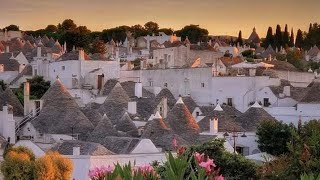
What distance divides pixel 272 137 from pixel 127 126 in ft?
24.9

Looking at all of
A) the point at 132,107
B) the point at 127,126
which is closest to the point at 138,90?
the point at 132,107

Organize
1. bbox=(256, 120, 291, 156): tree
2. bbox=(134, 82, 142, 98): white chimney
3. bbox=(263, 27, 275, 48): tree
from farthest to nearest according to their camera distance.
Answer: bbox=(263, 27, 275, 48): tree, bbox=(134, 82, 142, 98): white chimney, bbox=(256, 120, 291, 156): tree

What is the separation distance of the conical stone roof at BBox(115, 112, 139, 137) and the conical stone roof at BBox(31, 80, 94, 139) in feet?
5.26

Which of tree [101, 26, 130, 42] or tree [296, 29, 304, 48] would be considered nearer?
tree [296, 29, 304, 48]

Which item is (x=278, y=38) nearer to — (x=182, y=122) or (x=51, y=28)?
(x=51, y=28)

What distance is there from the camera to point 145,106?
45594 mm

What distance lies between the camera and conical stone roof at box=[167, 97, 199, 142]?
3938 centimetres

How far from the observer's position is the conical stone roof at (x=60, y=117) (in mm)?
40750

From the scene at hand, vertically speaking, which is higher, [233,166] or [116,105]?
[116,105]

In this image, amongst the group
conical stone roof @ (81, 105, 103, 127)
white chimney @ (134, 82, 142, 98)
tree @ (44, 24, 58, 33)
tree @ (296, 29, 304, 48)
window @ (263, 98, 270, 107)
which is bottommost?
conical stone roof @ (81, 105, 103, 127)

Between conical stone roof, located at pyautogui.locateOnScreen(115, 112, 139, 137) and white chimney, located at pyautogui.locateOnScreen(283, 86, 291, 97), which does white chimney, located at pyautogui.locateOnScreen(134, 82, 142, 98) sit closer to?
conical stone roof, located at pyautogui.locateOnScreen(115, 112, 139, 137)

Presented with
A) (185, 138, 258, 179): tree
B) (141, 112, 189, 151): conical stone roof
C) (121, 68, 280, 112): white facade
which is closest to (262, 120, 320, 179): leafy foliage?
(185, 138, 258, 179): tree

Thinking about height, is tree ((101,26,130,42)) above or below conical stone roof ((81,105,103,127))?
above

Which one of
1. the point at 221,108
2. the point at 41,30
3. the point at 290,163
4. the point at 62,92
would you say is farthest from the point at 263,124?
the point at 41,30
